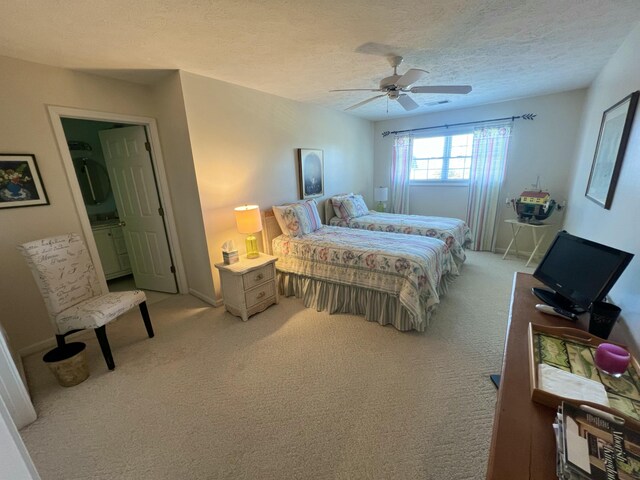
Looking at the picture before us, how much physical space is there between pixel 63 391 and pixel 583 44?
16.0 feet

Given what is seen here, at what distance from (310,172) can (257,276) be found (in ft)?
6.41

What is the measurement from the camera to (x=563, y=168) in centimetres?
377

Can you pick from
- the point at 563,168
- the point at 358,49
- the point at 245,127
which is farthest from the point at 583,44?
the point at 245,127

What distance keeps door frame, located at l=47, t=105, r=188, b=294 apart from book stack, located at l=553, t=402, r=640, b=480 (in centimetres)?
345

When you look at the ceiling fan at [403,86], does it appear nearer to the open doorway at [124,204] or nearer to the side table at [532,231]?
the side table at [532,231]

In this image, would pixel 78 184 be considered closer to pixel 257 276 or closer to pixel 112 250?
pixel 112 250

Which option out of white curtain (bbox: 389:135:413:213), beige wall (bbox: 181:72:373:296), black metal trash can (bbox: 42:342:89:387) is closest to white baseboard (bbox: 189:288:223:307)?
beige wall (bbox: 181:72:373:296)

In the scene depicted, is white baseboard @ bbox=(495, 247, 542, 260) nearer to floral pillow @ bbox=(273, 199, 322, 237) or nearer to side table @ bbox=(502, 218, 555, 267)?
side table @ bbox=(502, 218, 555, 267)

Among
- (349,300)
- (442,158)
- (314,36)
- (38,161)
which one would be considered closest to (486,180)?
(442,158)

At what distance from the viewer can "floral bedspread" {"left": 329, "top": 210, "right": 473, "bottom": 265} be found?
3438 millimetres

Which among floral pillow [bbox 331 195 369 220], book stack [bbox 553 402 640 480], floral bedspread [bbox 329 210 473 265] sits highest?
floral pillow [bbox 331 195 369 220]

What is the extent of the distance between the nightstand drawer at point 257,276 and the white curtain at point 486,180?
376 cm

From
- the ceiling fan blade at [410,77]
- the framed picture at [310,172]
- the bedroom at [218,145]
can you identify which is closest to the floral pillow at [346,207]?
the framed picture at [310,172]

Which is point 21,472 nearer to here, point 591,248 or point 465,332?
point 591,248
